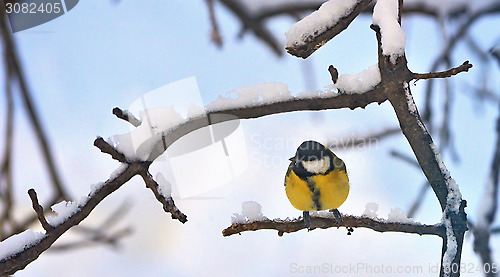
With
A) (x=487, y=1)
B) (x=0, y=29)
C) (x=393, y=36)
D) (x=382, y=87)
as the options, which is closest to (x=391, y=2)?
(x=393, y=36)

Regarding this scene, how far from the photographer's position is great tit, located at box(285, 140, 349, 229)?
1.93 m

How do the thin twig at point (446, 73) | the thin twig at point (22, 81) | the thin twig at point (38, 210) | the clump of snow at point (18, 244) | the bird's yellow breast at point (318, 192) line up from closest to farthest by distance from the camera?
the thin twig at point (446, 73)
the thin twig at point (38, 210)
the clump of snow at point (18, 244)
the bird's yellow breast at point (318, 192)
the thin twig at point (22, 81)

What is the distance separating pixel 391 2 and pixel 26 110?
6.17 feet

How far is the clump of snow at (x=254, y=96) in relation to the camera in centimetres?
165

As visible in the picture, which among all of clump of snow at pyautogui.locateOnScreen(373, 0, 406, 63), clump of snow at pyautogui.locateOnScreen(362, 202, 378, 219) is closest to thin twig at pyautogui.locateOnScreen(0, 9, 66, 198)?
clump of snow at pyautogui.locateOnScreen(362, 202, 378, 219)

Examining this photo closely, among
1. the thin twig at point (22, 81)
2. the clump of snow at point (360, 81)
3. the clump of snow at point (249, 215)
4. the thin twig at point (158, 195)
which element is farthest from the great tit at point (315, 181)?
the thin twig at point (22, 81)

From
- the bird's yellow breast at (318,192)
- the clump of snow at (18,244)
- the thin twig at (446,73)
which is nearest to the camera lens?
the thin twig at (446,73)

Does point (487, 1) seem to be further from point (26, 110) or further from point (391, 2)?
point (26, 110)

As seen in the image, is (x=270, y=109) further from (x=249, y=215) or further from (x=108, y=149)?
(x=108, y=149)

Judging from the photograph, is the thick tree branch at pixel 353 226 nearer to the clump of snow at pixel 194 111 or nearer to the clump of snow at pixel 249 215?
the clump of snow at pixel 249 215

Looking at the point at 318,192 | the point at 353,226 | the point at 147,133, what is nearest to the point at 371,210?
the point at 353,226

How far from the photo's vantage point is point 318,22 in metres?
1.40

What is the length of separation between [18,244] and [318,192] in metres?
1.15

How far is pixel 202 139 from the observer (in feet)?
5.85
